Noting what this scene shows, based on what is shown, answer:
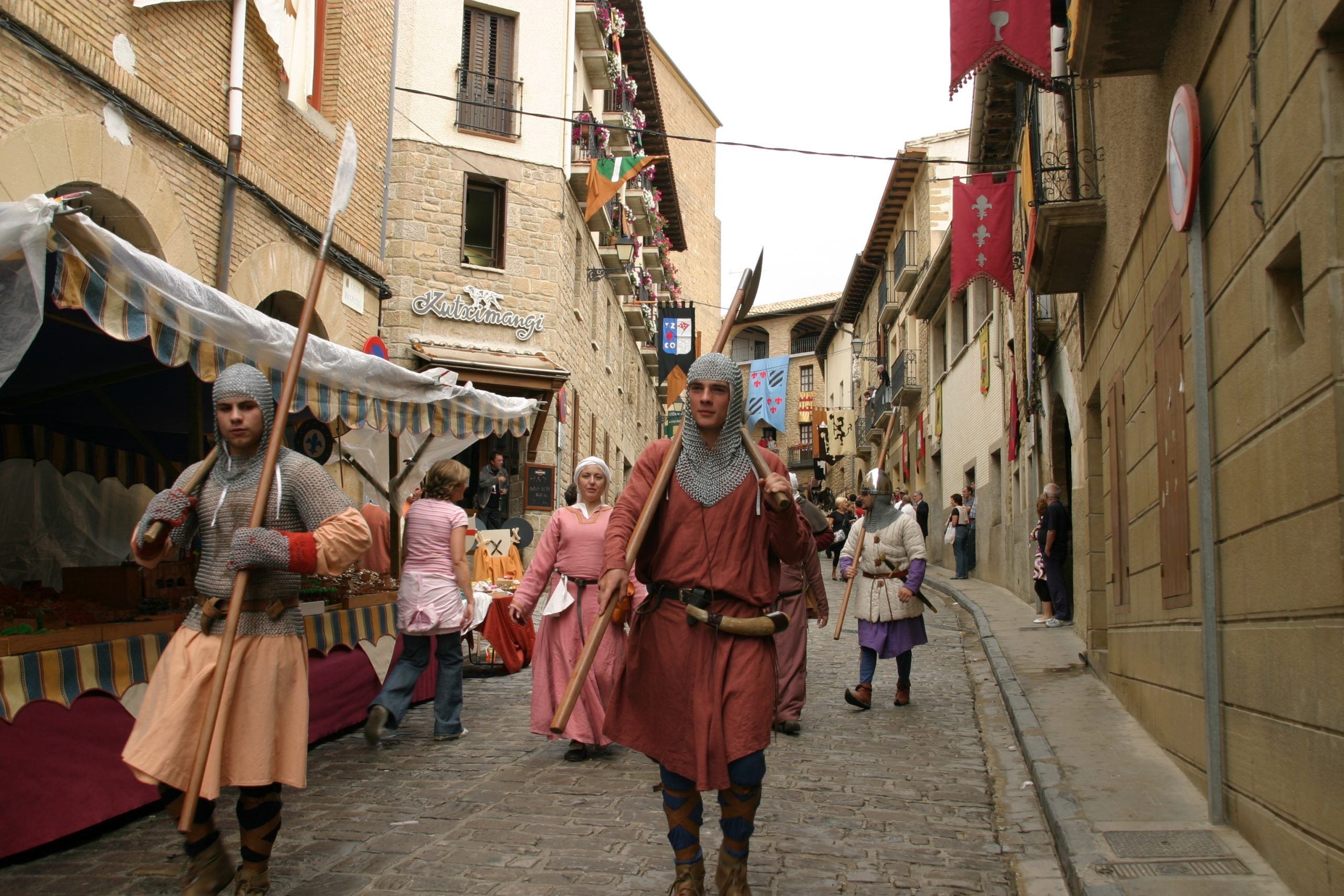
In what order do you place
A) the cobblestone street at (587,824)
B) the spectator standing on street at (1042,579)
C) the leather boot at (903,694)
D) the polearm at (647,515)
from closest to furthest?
the polearm at (647,515) < the cobblestone street at (587,824) < the leather boot at (903,694) < the spectator standing on street at (1042,579)

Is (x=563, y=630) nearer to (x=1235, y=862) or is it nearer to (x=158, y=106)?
(x=1235, y=862)

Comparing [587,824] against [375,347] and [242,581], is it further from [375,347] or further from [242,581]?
[375,347]

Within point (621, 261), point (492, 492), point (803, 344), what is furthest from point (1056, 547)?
point (803, 344)

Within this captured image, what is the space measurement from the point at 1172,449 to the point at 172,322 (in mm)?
5203

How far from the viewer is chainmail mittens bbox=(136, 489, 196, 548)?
13.5 feet

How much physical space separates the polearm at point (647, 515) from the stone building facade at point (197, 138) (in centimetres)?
460

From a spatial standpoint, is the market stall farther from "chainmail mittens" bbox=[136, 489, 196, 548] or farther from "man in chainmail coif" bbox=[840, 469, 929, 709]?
"man in chainmail coif" bbox=[840, 469, 929, 709]

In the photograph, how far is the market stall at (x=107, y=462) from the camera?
4.70m

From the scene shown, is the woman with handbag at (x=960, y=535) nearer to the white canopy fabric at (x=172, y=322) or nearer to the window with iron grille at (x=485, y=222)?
the window with iron grille at (x=485, y=222)

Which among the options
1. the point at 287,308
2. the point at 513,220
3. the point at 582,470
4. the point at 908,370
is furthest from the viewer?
the point at 908,370

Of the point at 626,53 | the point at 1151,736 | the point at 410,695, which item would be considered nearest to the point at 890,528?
the point at 1151,736

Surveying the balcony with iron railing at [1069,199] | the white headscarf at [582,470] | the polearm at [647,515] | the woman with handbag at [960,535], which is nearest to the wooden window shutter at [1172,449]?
the polearm at [647,515]

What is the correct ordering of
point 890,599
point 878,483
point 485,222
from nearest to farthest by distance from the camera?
1. point 890,599
2. point 878,483
3. point 485,222

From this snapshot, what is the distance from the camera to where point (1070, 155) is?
1010 cm
